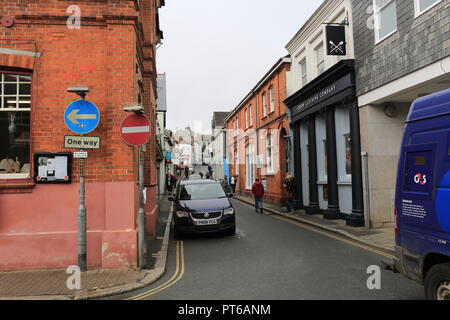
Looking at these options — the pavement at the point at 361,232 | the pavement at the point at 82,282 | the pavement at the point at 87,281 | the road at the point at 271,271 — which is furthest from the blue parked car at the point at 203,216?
the pavement at the point at 361,232

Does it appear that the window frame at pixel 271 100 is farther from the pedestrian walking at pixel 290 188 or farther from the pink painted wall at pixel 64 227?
the pink painted wall at pixel 64 227

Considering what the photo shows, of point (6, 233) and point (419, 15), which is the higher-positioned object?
point (419, 15)

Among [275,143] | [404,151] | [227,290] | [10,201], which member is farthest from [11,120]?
[275,143]

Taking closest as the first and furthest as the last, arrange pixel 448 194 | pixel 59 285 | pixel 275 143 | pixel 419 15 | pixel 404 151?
pixel 448 194
pixel 404 151
pixel 59 285
pixel 419 15
pixel 275 143

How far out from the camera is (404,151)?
15.0 ft

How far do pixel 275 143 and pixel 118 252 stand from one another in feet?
48.2

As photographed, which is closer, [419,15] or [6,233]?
[6,233]

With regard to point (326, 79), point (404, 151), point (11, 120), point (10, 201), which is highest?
point (326, 79)

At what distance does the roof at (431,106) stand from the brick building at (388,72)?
4562 millimetres

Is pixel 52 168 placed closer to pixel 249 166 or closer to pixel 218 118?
pixel 249 166

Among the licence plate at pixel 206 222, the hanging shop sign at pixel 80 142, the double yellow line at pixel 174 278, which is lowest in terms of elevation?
the double yellow line at pixel 174 278

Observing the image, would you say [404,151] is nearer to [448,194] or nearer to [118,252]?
[448,194]

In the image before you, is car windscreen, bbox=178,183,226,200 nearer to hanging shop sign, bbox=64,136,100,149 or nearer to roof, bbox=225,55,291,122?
hanging shop sign, bbox=64,136,100,149

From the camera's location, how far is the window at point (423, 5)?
8496 mm
